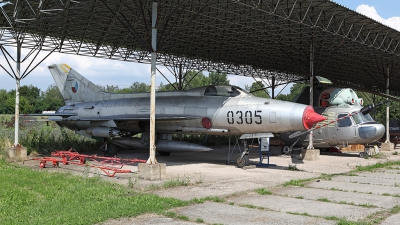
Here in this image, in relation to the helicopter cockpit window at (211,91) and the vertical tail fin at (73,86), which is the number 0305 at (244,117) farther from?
the vertical tail fin at (73,86)

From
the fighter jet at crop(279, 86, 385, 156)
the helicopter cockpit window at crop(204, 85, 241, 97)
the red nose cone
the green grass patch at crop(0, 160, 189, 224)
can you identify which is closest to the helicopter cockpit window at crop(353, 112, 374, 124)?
the fighter jet at crop(279, 86, 385, 156)

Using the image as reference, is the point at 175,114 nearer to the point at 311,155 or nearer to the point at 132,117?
the point at 132,117

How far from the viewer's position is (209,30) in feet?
71.4

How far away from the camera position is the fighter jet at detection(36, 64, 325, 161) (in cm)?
1491

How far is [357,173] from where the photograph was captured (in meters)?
14.9

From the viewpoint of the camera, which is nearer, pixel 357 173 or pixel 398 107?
pixel 357 173

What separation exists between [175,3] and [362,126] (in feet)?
35.0

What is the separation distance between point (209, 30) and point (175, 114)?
6151mm

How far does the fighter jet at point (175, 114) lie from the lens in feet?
48.9

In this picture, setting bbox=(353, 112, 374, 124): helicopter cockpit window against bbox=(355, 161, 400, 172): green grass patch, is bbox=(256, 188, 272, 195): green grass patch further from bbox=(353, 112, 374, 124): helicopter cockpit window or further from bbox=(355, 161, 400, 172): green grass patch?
bbox=(353, 112, 374, 124): helicopter cockpit window

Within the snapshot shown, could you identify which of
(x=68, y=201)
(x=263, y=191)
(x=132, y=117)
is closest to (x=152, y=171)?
(x=263, y=191)

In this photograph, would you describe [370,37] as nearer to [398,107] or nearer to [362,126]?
[362,126]

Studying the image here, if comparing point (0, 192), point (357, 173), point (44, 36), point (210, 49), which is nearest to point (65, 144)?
point (44, 36)

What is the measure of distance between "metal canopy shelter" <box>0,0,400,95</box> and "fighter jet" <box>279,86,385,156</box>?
174 cm
